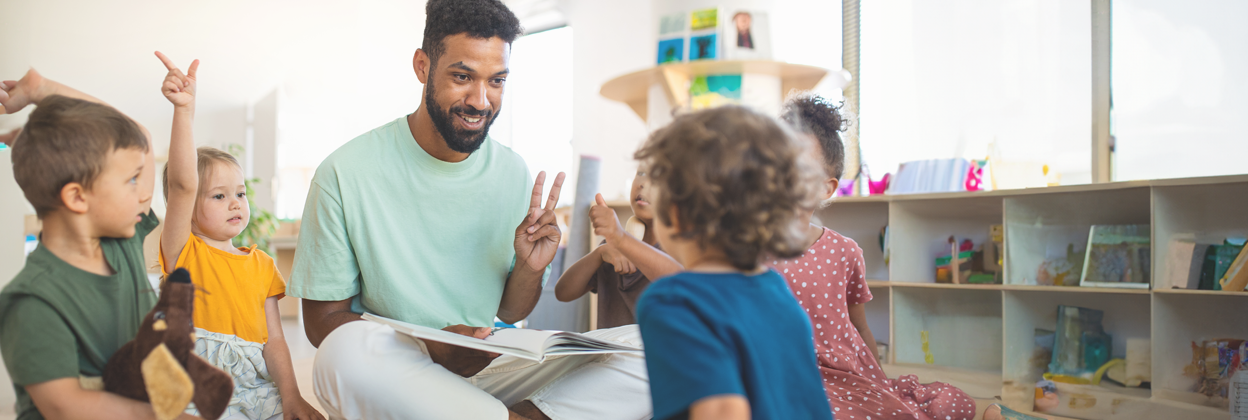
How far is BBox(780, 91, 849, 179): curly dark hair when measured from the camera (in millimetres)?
1643

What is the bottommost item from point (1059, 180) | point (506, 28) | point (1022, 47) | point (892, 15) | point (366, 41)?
point (1059, 180)

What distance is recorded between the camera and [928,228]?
296cm

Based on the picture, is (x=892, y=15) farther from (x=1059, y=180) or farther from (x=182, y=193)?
(x=182, y=193)

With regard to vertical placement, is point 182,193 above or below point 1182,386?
above

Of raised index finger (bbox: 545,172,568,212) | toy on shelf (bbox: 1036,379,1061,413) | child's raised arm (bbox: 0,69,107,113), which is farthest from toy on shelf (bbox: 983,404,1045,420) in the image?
child's raised arm (bbox: 0,69,107,113)

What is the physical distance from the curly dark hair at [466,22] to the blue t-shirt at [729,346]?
0.98 metres

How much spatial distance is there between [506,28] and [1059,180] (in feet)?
7.70

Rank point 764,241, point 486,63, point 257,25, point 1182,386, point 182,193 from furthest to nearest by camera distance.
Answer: point 257,25 → point 1182,386 → point 486,63 → point 182,193 → point 764,241

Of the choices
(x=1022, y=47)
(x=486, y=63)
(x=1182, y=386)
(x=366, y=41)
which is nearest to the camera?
(x=486, y=63)

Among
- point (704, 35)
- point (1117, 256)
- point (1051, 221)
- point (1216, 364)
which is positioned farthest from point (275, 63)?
point (1216, 364)

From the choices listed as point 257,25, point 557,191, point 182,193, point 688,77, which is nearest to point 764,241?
point 557,191

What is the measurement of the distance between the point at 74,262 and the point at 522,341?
0.61m

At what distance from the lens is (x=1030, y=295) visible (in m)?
2.71

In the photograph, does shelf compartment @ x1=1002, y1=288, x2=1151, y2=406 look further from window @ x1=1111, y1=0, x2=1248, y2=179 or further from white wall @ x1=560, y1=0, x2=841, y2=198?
white wall @ x1=560, y1=0, x2=841, y2=198
